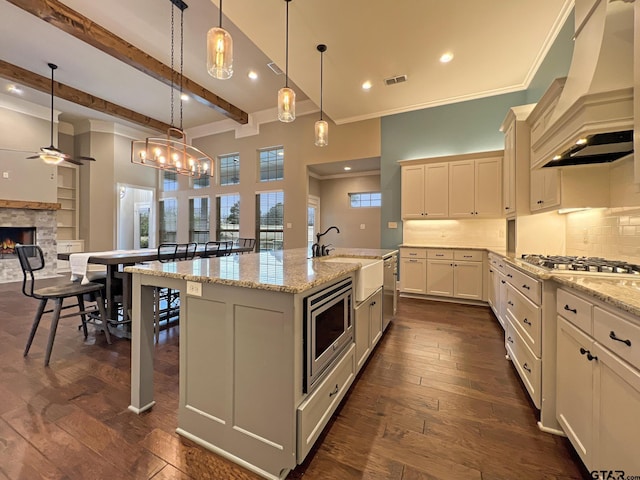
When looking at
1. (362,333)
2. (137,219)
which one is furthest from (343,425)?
(137,219)

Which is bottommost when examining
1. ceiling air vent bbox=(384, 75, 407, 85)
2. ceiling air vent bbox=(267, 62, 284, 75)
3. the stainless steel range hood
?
the stainless steel range hood

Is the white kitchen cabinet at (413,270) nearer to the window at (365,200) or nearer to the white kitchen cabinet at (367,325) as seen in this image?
the white kitchen cabinet at (367,325)

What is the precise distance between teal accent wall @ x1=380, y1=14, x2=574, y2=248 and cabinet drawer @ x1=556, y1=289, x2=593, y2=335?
11.7 ft

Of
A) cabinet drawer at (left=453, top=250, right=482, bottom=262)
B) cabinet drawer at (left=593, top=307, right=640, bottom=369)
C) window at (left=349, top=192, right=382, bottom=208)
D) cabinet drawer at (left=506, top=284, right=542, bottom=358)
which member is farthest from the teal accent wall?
cabinet drawer at (left=593, top=307, right=640, bottom=369)

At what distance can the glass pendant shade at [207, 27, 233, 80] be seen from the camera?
6.48 feet

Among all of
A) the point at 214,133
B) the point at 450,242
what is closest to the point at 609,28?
the point at 450,242

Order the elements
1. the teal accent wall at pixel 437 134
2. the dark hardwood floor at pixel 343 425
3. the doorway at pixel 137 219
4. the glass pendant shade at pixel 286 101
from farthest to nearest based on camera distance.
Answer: the doorway at pixel 137 219
the teal accent wall at pixel 437 134
the glass pendant shade at pixel 286 101
the dark hardwood floor at pixel 343 425

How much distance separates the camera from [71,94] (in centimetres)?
519

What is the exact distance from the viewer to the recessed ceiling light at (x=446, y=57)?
3424 millimetres

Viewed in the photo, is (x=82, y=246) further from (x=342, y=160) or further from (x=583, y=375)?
(x=583, y=375)

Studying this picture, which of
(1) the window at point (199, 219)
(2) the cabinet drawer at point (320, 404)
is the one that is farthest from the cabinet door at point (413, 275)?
(1) the window at point (199, 219)

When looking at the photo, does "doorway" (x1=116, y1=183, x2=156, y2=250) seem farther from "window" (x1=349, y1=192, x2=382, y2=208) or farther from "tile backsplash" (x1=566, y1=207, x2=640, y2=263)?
"tile backsplash" (x1=566, y1=207, x2=640, y2=263)

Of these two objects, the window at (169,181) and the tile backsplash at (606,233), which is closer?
the tile backsplash at (606,233)

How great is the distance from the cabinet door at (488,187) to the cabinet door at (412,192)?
2.73ft
